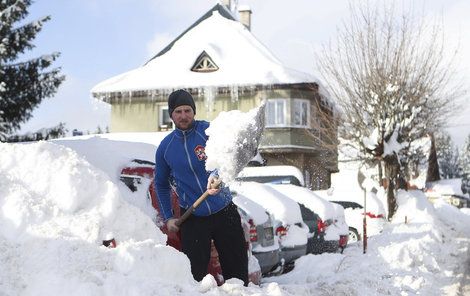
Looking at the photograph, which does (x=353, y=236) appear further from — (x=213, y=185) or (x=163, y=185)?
(x=213, y=185)

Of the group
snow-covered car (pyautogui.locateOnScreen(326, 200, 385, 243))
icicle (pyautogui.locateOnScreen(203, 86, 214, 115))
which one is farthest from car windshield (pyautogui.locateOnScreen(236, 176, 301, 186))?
icicle (pyautogui.locateOnScreen(203, 86, 214, 115))

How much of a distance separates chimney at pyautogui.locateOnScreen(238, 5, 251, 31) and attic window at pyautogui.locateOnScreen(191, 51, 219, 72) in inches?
265

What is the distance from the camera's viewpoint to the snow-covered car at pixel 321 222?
1034 centimetres

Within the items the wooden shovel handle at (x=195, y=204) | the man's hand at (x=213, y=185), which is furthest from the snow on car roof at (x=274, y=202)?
the man's hand at (x=213, y=185)

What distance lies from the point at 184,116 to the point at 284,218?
4757 mm

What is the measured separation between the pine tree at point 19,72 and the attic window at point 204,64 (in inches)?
396

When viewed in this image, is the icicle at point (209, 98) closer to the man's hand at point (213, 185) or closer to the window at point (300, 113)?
the window at point (300, 113)

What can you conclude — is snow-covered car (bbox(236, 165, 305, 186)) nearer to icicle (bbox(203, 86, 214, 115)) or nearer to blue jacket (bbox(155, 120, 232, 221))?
blue jacket (bbox(155, 120, 232, 221))

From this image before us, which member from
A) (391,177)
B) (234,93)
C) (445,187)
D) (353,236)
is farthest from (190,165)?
(445,187)

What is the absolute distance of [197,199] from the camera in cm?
427

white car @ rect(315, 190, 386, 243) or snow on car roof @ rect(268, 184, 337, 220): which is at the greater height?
snow on car roof @ rect(268, 184, 337, 220)

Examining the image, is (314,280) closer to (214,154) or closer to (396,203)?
(214,154)

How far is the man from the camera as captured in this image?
4270mm

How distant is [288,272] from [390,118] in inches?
549
